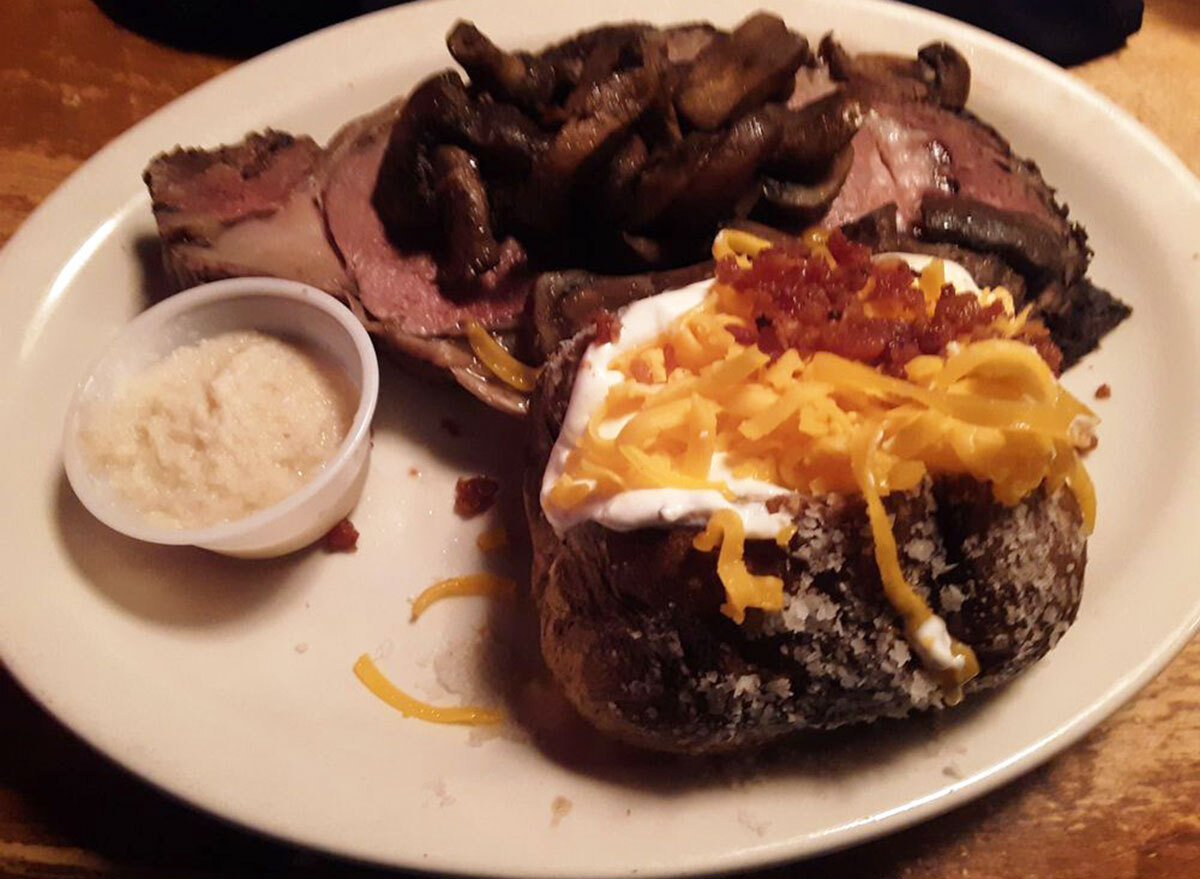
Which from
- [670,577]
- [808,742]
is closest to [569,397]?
[670,577]

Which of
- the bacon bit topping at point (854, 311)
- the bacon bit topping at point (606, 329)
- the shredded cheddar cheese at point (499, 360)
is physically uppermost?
the bacon bit topping at point (854, 311)

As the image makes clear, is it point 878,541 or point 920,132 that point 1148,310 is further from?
point 878,541

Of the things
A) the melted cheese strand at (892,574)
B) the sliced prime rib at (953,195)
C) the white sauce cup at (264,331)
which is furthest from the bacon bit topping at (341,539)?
the sliced prime rib at (953,195)

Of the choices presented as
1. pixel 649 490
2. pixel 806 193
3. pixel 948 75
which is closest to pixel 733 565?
pixel 649 490

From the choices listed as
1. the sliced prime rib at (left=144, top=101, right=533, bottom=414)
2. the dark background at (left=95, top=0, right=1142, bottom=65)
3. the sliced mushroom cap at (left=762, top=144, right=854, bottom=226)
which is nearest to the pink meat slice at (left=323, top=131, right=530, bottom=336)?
the sliced prime rib at (left=144, top=101, right=533, bottom=414)

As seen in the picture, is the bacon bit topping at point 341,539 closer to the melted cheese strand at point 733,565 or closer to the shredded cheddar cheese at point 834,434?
the shredded cheddar cheese at point 834,434

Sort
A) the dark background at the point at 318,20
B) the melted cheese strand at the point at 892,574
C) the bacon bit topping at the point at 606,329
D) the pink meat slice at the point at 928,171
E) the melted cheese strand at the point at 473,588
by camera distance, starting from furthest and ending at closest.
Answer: the dark background at the point at 318,20
the pink meat slice at the point at 928,171
the melted cheese strand at the point at 473,588
the bacon bit topping at the point at 606,329
the melted cheese strand at the point at 892,574

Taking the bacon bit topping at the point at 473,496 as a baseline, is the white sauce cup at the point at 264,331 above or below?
above

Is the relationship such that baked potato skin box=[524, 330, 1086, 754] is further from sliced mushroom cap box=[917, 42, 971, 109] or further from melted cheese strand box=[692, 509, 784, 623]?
sliced mushroom cap box=[917, 42, 971, 109]

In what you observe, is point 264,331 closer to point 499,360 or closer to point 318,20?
point 499,360
